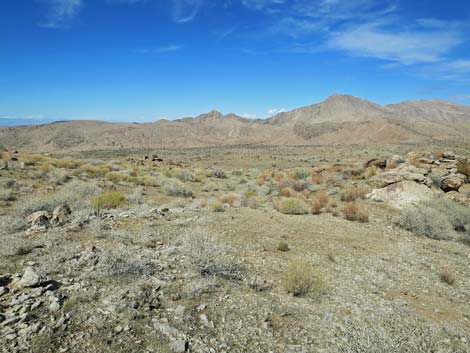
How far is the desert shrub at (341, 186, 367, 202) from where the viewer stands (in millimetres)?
14938

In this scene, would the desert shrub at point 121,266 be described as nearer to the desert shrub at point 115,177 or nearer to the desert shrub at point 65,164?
the desert shrub at point 115,177

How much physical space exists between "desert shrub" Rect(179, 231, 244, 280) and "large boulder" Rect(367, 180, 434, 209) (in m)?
9.97

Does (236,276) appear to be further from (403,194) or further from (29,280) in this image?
(403,194)

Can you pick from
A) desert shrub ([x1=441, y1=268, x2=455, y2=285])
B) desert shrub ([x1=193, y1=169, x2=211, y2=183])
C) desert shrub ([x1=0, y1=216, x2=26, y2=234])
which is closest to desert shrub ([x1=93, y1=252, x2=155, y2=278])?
desert shrub ([x1=0, y1=216, x2=26, y2=234])

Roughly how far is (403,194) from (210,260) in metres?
11.4

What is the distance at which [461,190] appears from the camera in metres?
15.3

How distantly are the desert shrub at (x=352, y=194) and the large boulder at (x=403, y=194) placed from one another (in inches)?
15.8

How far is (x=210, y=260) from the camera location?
6.23 m

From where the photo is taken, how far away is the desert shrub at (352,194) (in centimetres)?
1494

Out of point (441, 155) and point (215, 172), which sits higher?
point (441, 155)

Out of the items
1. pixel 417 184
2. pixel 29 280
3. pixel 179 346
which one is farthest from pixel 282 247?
pixel 417 184

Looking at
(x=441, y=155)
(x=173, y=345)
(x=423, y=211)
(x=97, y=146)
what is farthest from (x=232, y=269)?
(x=97, y=146)

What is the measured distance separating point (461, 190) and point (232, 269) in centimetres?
1429

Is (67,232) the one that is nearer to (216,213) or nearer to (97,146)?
(216,213)
